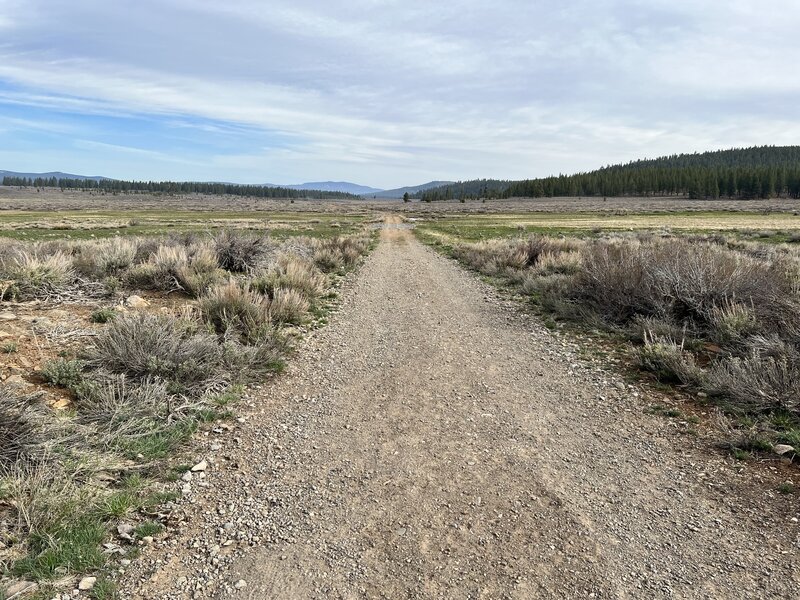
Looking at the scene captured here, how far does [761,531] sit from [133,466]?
484cm

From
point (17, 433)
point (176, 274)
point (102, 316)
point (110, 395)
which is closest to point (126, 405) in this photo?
point (110, 395)

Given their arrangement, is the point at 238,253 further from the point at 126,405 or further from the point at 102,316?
the point at 126,405

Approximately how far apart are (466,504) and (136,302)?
7.93 m

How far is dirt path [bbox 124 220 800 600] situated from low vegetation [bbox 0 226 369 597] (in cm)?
48

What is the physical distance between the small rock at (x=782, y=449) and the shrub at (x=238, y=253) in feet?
38.4

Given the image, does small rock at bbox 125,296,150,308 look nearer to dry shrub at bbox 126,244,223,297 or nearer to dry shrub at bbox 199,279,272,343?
dry shrub at bbox 126,244,223,297

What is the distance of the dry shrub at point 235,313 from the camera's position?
298 inches

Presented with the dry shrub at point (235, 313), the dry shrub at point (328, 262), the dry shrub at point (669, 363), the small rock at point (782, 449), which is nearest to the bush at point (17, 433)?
the dry shrub at point (235, 313)

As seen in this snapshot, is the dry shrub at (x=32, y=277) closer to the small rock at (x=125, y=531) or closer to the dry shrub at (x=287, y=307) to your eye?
the dry shrub at (x=287, y=307)

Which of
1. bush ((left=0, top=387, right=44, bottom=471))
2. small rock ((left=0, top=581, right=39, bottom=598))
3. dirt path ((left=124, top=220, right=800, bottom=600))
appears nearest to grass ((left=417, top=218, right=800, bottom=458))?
dirt path ((left=124, top=220, right=800, bottom=600))

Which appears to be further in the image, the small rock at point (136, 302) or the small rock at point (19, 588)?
the small rock at point (136, 302)

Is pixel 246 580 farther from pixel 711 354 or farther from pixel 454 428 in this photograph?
pixel 711 354

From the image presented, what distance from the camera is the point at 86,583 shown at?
2773 mm

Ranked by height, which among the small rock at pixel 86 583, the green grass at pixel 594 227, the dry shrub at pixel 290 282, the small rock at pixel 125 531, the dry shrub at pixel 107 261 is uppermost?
the green grass at pixel 594 227
